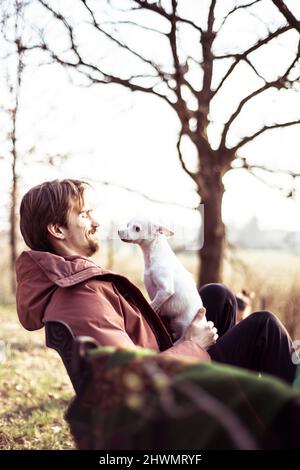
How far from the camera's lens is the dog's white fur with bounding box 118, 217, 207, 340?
2.88m

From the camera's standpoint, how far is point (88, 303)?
6.92 feet

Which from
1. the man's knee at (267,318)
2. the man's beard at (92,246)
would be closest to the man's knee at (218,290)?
the man's knee at (267,318)

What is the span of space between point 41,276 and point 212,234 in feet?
18.4

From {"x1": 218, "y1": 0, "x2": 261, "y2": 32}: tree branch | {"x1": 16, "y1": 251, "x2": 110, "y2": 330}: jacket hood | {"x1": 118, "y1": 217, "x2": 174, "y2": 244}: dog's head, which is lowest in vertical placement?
{"x1": 16, "y1": 251, "x2": 110, "y2": 330}: jacket hood

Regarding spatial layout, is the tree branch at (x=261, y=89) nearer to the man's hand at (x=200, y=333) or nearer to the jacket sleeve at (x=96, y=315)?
the man's hand at (x=200, y=333)

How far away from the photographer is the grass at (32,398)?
12.8 feet

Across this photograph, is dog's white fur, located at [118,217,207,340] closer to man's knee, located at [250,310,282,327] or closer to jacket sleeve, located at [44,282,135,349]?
man's knee, located at [250,310,282,327]

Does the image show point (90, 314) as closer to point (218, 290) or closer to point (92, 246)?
point (92, 246)

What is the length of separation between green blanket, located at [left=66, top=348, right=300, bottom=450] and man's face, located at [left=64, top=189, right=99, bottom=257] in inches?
42.0

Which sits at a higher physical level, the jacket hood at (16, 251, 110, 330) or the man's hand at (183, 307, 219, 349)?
the jacket hood at (16, 251, 110, 330)

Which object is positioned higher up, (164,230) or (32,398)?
(164,230)

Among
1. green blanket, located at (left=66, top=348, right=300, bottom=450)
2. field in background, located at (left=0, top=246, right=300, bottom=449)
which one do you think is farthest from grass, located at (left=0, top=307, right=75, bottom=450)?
green blanket, located at (left=66, top=348, right=300, bottom=450)

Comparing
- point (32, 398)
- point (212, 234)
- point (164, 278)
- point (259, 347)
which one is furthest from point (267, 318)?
point (212, 234)

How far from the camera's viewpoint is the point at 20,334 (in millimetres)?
8516
